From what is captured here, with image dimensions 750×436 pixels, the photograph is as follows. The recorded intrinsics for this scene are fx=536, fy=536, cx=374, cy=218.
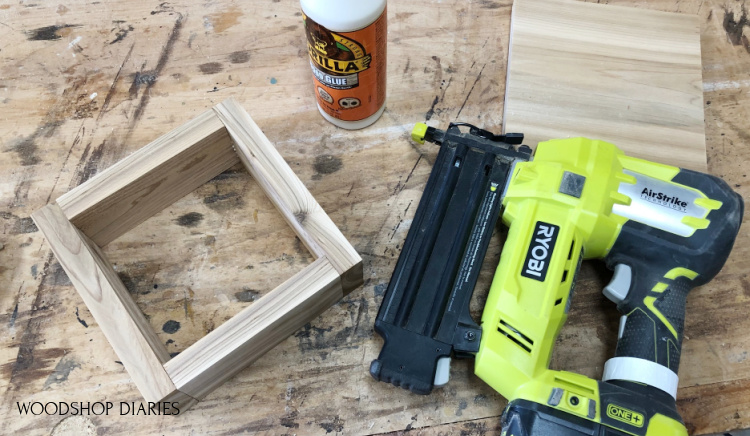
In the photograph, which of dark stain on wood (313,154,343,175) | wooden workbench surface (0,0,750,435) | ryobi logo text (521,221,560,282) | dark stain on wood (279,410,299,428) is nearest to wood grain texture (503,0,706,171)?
wooden workbench surface (0,0,750,435)

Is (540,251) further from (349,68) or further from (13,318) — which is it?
(13,318)

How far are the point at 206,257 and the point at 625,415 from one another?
86 centimetres

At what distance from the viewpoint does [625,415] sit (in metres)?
0.89

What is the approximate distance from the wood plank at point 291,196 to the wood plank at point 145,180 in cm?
4

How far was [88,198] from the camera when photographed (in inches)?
40.8

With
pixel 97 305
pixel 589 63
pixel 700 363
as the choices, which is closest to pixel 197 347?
pixel 97 305

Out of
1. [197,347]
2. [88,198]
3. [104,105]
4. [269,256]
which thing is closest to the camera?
[197,347]

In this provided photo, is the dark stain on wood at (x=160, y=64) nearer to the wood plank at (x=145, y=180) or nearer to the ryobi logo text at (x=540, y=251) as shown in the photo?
the wood plank at (x=145, y=180)

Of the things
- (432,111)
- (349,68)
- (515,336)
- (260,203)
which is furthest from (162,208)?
(515,336)

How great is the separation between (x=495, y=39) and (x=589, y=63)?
0.77ft

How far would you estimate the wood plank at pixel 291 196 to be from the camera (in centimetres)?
100

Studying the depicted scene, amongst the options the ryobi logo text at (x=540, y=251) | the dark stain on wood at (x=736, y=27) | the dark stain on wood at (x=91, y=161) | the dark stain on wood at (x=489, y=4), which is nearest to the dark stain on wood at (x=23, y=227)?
the dark stain on wood at (x=91, y=161)

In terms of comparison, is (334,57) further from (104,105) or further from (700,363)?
(700,363)

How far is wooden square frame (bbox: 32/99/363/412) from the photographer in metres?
0.93
